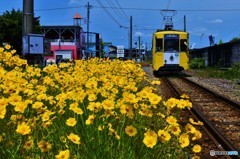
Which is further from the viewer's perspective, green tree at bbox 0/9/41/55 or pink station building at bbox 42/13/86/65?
pink station building at bbox 42/13/86/65

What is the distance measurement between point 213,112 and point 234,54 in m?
27.4

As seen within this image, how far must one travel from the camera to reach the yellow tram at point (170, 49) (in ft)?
93.7

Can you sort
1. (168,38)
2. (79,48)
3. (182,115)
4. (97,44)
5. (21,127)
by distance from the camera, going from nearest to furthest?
(21,127) < (182,115) < (168,38) < (97,44) < (79,48)

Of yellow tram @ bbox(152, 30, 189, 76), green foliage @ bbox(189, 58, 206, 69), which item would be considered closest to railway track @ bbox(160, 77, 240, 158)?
yellow tram @ bbox(152, 30, 189, 76)

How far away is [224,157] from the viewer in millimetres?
6543

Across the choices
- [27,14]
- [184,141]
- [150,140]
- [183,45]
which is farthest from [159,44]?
[150,140]

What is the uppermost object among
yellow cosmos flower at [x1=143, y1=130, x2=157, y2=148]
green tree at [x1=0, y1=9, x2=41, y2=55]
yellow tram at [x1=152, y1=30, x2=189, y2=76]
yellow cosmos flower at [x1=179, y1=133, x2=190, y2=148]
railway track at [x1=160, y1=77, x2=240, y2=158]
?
green tree at [x1=0, y1=9, x2=41, y2=55]

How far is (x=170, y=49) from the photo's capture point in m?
29.0

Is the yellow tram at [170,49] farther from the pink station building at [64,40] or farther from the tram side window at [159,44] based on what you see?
the pink station building at [64,40]

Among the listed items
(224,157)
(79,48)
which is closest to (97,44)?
(79,48)

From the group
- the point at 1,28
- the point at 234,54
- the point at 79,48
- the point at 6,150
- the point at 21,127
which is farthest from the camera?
the point at 79,48

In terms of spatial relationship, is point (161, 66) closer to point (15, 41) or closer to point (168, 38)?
point (168, 38)

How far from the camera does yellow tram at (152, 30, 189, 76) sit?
28562 millimetres

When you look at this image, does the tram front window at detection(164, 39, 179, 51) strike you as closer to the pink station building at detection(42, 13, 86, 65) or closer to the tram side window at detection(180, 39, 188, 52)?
the tram side window at detection(180, 39, 188, 52)
